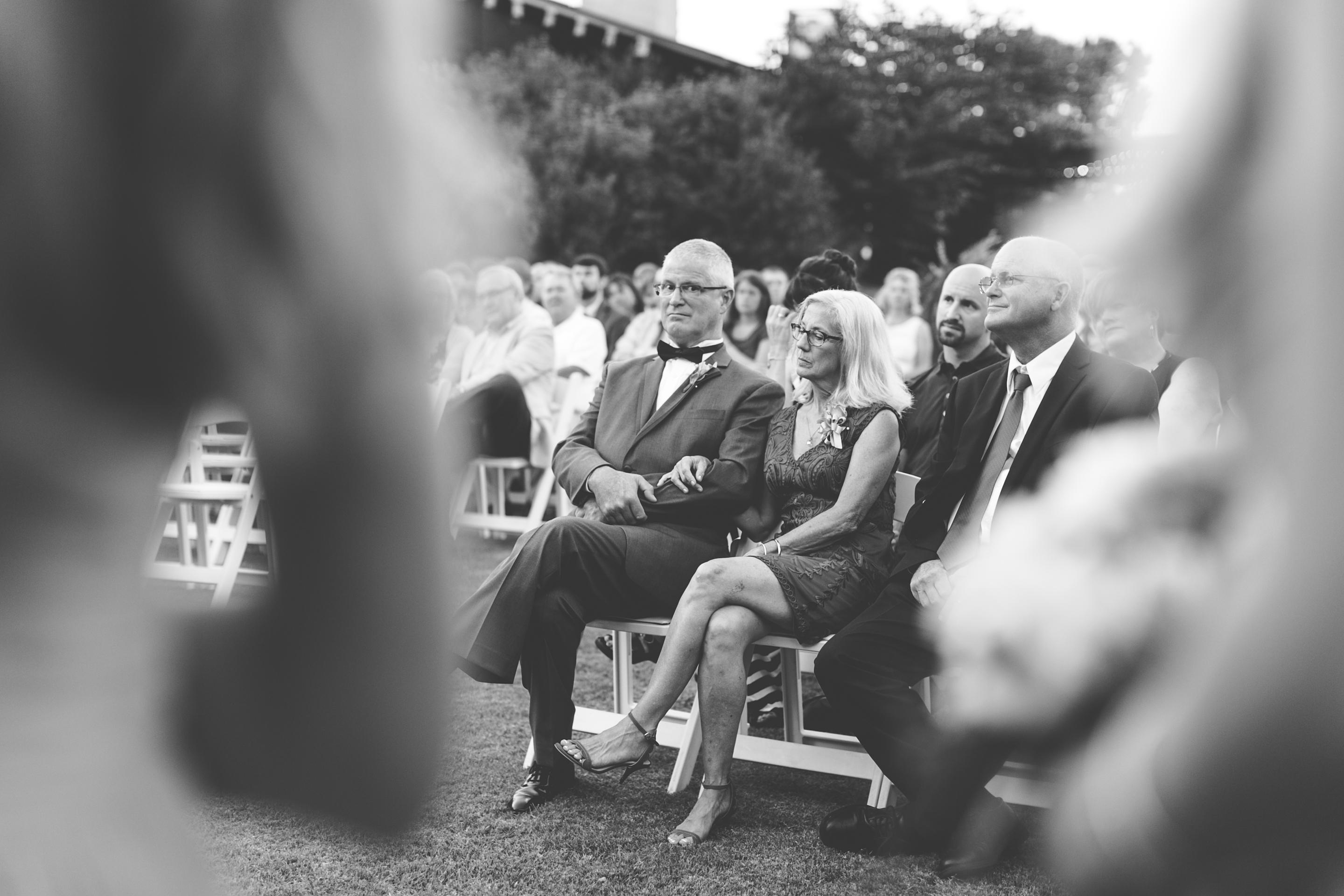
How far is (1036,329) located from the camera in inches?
152

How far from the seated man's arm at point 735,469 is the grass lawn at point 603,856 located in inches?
40.1

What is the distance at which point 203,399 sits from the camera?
830mm

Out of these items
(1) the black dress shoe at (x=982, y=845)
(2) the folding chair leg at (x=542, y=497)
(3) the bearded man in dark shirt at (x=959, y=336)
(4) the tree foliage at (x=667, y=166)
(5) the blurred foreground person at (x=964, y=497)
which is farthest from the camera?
(4) the tree foliage at (x=667, y=166)

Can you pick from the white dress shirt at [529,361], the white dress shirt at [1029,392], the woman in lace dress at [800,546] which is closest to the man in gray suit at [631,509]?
the woman in lace dress at [800,546]

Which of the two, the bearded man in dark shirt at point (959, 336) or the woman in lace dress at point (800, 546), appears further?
the bearded man in dark shirt at point (959, 336)

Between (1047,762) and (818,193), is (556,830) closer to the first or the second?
(1047,762)

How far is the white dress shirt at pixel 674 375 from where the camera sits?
192 inches

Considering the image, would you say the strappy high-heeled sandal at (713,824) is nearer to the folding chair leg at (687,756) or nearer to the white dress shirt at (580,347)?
the folding chair leg at (687,756)

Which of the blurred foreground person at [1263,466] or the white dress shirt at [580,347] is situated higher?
the white dress shirt at [580,347]

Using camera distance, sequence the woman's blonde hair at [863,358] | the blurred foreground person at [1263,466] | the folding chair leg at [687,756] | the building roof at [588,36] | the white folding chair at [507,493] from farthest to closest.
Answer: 1. the building roof at [588,36]
2. the white folding chair at [507,493]
3. the woman's blonde hair at [863,358]
4. the folding chair leg at [687,756]
5. the blurred foreground person at [1263,466]

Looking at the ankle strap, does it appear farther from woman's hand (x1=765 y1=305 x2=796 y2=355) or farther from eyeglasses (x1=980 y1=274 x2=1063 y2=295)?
woman's hand (x1=765 y1=305 x2=796 y2=355)

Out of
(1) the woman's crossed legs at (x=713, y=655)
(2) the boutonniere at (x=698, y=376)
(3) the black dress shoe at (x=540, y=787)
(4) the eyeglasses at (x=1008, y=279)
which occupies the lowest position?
(3) the black dress shoe at (x=540, y=787)

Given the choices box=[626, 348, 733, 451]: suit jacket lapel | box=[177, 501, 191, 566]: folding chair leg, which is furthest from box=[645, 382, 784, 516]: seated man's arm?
box=[177, 501, 191, 566]: folding chair leg

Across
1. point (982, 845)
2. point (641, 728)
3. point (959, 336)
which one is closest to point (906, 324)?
point (959, 336)
